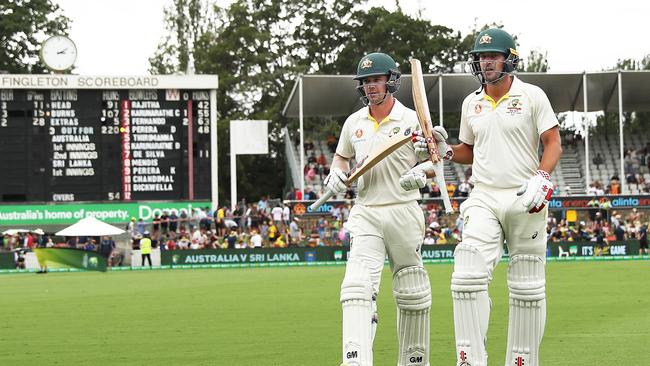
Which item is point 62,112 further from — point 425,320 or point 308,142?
point 425,320

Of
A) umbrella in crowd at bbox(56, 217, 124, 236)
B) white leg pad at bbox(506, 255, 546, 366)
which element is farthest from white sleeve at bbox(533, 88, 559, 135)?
umbrella in crowd at bbox(56, 217, 124, 236)

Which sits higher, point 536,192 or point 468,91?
point 468,91

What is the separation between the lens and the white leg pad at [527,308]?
26.5 feet

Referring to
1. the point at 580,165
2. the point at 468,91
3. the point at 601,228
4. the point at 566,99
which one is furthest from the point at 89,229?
the point at 566,99

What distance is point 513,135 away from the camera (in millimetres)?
8195

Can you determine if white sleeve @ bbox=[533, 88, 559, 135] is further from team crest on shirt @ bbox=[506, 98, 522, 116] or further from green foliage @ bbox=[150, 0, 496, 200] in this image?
green foliage @ bbox=[150, 0, 496, 200]

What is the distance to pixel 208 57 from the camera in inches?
2494

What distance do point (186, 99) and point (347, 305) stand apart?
31560mm

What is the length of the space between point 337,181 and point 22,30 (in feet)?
199

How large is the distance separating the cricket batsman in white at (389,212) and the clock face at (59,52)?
114ft

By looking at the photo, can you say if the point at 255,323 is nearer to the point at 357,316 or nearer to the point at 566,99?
the point at 357,316

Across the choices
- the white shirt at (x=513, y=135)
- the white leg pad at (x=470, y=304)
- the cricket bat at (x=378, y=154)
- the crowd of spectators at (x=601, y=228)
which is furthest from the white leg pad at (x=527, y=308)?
the crowd of spectators at (x=601, y=228)

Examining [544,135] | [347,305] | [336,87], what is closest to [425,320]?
[347,305]

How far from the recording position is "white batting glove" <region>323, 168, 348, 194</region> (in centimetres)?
858
